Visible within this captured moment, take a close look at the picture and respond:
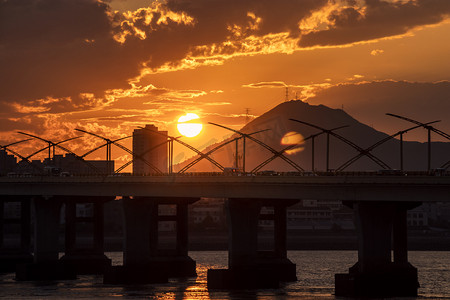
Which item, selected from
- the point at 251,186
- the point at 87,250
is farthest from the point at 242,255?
the point at 87,250

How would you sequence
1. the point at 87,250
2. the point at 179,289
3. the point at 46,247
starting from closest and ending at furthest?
the point at 179,289, the point at 46,247, the point at 87,250

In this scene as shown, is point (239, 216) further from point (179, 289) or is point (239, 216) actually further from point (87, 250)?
point (87, 250)

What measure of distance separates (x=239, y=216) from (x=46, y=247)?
45779 millimetres

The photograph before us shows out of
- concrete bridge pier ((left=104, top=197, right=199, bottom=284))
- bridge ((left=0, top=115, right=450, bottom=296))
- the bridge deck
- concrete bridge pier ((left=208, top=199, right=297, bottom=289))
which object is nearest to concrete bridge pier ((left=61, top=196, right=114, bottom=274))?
bridge ((left=0, top=115, right=450, bottom=296))

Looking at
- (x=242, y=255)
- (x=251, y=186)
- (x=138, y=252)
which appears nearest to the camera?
(x=251, y=186)

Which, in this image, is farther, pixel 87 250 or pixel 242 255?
pixel 87 250

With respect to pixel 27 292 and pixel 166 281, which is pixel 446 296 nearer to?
pixel 166 281

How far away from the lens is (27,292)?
130 metres

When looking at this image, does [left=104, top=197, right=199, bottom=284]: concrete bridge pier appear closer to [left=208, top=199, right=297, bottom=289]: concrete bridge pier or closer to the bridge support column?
the bridge support column

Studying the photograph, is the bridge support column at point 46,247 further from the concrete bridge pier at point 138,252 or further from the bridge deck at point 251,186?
the concrete bridge pier at point 138,252

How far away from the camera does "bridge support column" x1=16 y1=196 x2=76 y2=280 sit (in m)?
155

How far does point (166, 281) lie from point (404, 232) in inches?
1530

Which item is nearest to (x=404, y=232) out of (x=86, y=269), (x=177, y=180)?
(x=177, y=180)

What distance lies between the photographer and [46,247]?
518 feet
